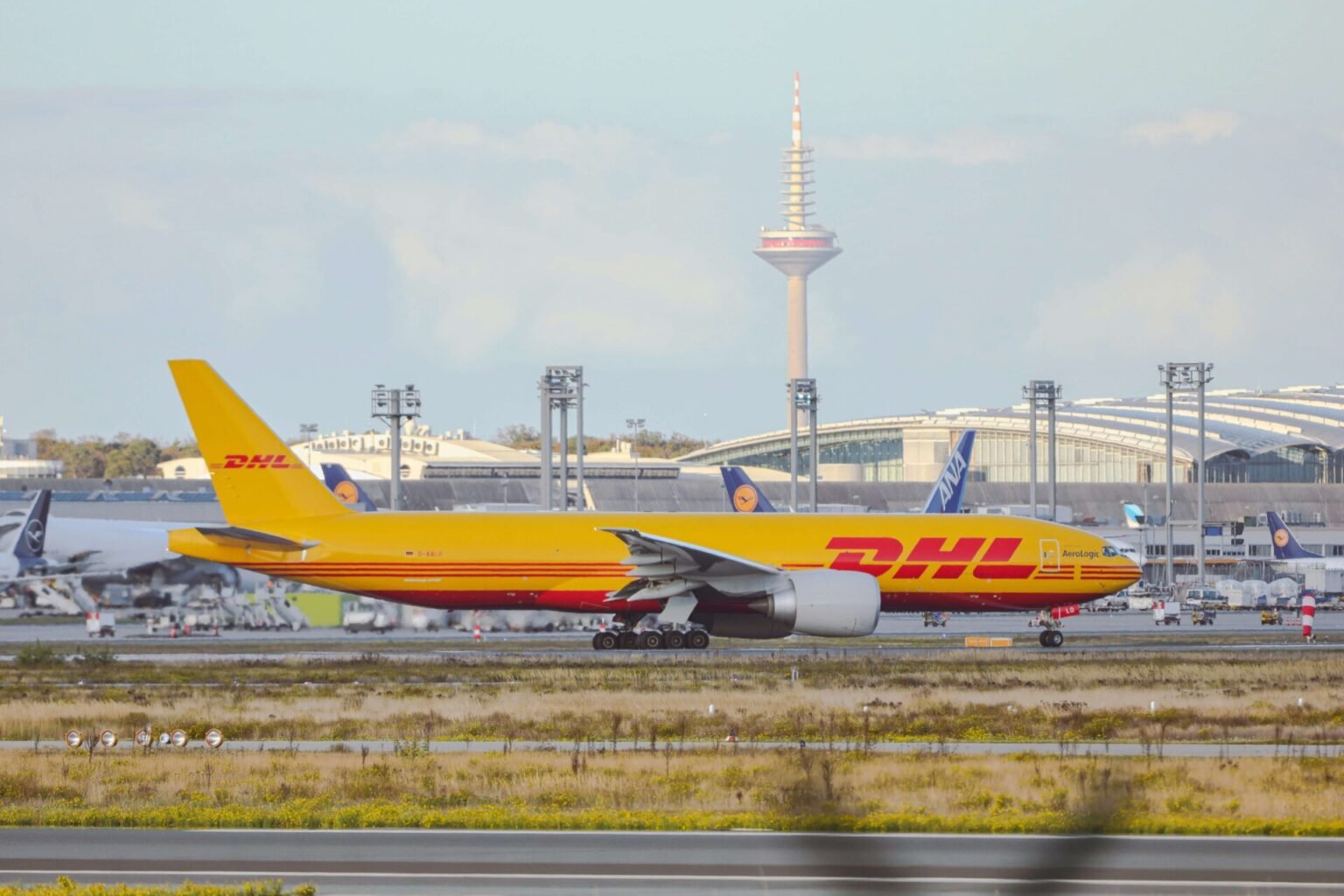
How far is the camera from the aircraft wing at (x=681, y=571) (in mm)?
38969

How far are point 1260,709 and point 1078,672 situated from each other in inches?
278

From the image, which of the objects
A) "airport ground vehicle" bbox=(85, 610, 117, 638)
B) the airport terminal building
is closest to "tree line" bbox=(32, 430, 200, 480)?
the airport terminal building

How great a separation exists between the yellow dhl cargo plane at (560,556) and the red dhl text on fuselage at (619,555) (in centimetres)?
4

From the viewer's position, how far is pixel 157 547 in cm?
5322

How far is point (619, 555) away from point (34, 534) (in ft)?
85.6

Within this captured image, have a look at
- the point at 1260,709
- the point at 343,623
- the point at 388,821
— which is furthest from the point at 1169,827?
the point at 343,623

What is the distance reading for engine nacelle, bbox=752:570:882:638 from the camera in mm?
38781

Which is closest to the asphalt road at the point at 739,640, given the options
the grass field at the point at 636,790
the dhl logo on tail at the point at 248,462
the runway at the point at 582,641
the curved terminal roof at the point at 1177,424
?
the runway at the point at 582,641

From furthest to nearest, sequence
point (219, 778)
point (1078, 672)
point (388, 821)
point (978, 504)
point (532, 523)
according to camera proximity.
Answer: point (978, 504) → point (532, 523) → point (1078, 672) → point (219, 778) → point (388, 821)

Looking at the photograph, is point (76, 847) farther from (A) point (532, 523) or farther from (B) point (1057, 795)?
(A) point (532, 523)

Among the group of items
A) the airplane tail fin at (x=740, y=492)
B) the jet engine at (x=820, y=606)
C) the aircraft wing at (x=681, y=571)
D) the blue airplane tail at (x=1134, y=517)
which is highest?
the airplane tail fin at (x=740, y=492)

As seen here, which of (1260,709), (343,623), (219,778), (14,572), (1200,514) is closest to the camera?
(219,778)

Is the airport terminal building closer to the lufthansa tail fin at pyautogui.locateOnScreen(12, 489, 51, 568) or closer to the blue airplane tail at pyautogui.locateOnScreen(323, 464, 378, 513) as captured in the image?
the blue airplane tail at pyautogui.locateOnScreen(323, 464, 378, 513)

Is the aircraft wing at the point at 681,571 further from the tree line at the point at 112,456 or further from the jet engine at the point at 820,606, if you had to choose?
the tree line at the point at 112,456
